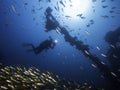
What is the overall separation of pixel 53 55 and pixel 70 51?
9.44 metres

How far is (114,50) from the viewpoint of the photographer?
2209 centimetres

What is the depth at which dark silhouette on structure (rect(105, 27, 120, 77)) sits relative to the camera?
20.7m

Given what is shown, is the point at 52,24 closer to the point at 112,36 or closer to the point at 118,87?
the point at 112,36

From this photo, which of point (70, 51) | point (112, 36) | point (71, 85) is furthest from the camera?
point (70, 51)

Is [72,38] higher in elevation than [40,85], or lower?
higher

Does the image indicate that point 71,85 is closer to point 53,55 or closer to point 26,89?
point 26,89

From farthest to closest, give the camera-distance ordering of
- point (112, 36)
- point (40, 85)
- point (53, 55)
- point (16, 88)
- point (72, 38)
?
1. point (53, 55)
2. point (72, 38)
3. point (112, 36)
4. point (40, 85)
5. point (16, 88)

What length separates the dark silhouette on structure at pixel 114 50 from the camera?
2069cm

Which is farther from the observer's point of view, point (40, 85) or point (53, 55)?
point (53, 55)

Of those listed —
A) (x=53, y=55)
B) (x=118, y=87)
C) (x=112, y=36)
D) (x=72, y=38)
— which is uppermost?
(x=53, y=55)

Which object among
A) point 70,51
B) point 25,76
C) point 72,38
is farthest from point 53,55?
point 25,76

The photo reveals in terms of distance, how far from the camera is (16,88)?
50.1ft

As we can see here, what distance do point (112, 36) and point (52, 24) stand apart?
560cm

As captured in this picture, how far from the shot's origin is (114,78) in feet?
72.7
